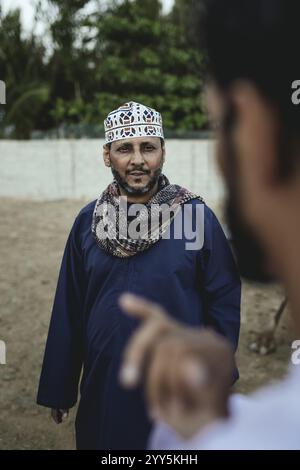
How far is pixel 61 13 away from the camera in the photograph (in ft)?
55.2

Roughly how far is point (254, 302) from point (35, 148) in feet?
32.5

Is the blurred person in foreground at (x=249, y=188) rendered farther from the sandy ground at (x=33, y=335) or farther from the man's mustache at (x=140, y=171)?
the man's mustache at (x=140, y=171)

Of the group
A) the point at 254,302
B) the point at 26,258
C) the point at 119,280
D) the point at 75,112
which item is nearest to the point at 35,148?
the point at 75,112

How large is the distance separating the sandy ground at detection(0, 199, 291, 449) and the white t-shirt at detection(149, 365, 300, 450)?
1.51 metres

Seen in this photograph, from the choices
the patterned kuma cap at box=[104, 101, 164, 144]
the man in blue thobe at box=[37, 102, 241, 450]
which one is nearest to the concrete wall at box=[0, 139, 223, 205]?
the patterned kuma cap at box=[104, 101, 164, 144]

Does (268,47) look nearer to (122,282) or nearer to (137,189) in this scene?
(122,282)

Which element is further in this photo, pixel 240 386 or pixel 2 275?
pixel 2 275

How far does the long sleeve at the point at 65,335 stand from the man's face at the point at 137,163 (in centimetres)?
31

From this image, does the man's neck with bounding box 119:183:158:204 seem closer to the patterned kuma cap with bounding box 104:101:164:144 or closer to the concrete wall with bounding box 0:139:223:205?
the patterned kuma cap with bounding box 104:101:164:144

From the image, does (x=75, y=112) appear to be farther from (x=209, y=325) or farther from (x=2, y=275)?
(x=209, y=325)

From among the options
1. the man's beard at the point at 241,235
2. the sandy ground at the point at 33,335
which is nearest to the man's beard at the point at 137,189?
the sandy ground at the point at 33,335

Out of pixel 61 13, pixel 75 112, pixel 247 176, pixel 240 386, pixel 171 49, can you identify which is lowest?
pixel 240 386

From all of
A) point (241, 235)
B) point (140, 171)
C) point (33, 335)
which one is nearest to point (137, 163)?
point (140, 171)

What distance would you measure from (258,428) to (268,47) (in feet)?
1.54
